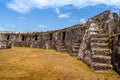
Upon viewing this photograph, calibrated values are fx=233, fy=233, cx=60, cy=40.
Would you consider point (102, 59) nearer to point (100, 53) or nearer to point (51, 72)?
point (100, 53)

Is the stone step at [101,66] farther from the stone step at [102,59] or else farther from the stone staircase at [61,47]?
the stone staircase at [61,47]

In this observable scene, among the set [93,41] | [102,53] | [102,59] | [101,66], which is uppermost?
[93,41]

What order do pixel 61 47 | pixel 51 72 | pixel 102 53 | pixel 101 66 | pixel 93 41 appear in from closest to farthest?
pixel 51 72 → pixel 101 66 → pixel 102 53 → pixel 93 41 → pixel 61 47

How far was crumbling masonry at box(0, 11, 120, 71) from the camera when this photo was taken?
778 inches

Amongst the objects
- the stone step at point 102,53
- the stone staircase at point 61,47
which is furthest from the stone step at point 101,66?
the stone staircase at point 61,47

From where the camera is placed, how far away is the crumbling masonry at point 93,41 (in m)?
19.8

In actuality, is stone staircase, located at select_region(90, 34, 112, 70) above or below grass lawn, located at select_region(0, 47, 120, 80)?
above

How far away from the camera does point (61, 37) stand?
128 feet

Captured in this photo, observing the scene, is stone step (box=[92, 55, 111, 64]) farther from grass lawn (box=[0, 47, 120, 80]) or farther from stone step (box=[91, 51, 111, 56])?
grass lawn (box=[0, 47, 120, 80])

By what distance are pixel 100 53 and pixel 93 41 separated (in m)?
1.82

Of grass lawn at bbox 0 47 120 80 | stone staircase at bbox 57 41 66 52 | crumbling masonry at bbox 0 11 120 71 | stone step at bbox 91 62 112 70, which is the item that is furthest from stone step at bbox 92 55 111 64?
stone staircase at bbox 57 41 66 52

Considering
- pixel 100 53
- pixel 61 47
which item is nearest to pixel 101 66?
pixel 100 53

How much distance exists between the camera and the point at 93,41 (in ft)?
71.9

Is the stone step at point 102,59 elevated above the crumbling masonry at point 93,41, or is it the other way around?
the crumbling masonry at point 93,41
